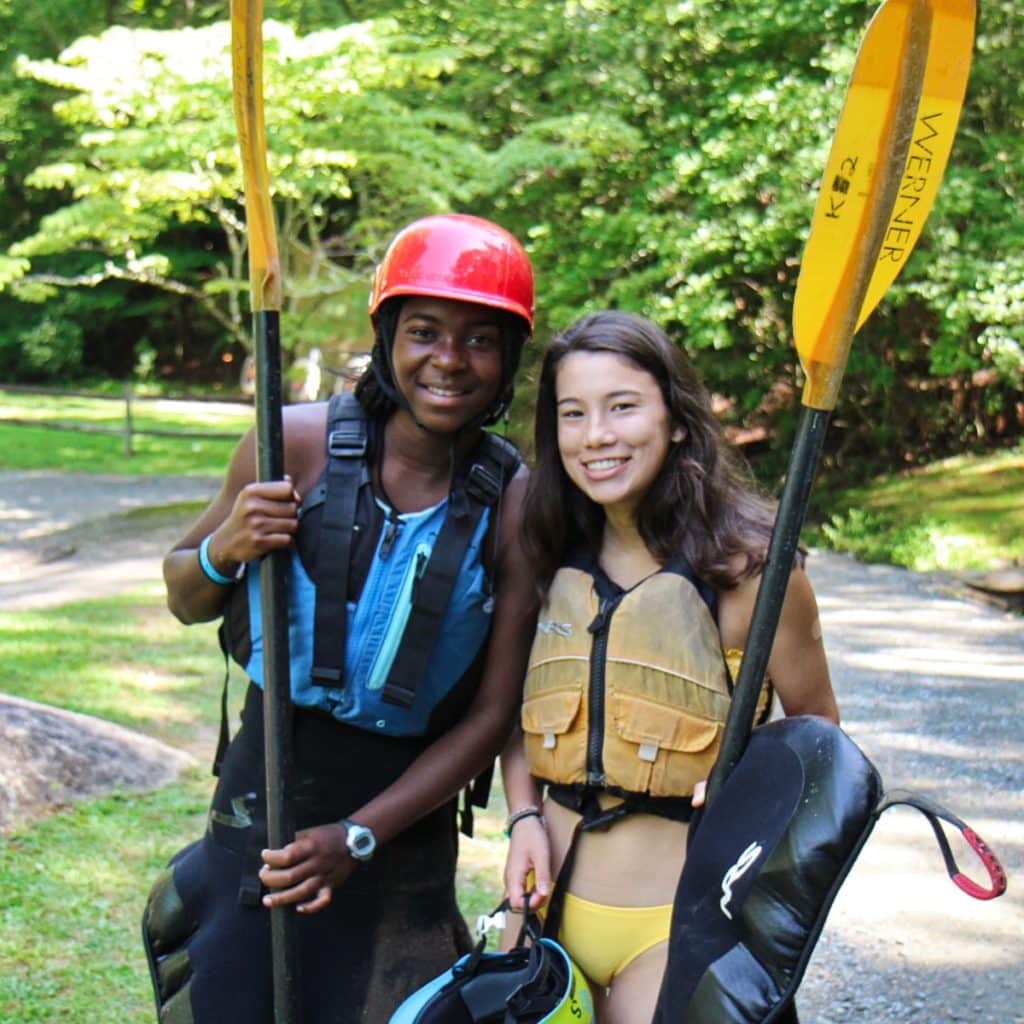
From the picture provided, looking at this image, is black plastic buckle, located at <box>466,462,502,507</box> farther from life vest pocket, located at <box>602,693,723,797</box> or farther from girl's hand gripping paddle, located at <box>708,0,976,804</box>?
girl's hand gripping paddle, located at <box>708,0,976,804</box>

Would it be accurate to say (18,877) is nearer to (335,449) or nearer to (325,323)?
(335,449)

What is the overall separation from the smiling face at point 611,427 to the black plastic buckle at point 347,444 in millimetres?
355

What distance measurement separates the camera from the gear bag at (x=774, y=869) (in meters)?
1.75

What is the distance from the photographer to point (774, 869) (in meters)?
1.80

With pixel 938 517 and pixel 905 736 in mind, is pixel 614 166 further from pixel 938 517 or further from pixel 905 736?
pixel 905 736

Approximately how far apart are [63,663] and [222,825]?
5269mm

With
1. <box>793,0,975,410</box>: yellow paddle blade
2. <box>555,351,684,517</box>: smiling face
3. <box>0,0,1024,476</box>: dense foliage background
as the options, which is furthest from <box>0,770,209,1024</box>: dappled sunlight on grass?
<box>0,0,1024,476</box>: dense foliage background

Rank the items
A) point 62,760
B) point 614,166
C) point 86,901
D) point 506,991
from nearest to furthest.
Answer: point 506,991 < point 86,901 < point 62,760 < point 614,166

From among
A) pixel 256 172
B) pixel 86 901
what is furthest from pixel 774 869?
pixel 86 901

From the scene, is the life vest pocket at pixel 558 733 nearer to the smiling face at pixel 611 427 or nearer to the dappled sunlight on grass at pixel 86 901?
the smiling face at pixel 611 427

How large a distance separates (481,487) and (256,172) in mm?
657

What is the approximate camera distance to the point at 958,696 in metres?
7.89

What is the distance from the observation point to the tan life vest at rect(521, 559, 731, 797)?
2.33 m

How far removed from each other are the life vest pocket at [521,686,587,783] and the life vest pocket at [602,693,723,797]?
0.05 meters
